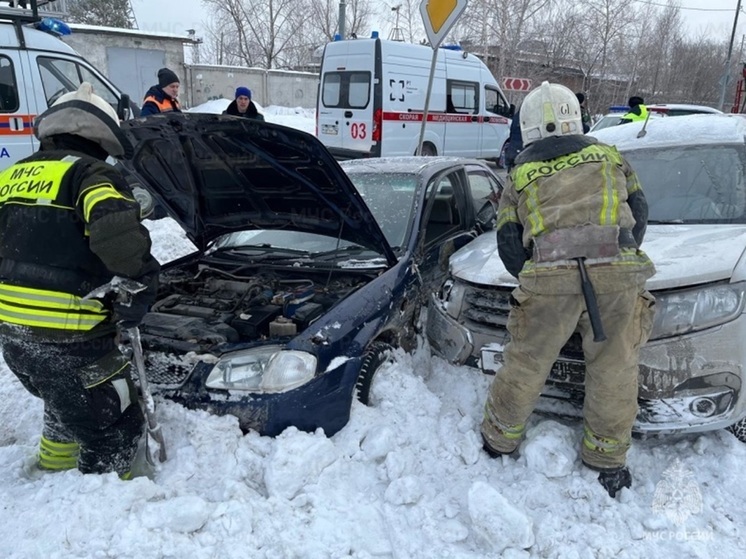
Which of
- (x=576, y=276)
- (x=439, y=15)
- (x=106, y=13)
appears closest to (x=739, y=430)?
(x=576, y=276)

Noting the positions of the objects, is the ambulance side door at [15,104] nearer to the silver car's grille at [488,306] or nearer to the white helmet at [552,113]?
the silver car's grille at [488,306]

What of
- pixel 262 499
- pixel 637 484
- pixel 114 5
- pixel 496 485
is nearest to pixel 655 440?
pixel 637 484

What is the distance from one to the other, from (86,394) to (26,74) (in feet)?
20.7

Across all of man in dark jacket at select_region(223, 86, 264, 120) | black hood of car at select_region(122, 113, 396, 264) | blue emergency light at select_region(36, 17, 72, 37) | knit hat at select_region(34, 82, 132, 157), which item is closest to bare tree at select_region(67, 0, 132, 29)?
blue emergency light at select_region(36, 17, 72, 37)

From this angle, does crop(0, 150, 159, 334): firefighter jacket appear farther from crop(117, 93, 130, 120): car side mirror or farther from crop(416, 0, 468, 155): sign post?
crop(117, 93, 130, 120): car side mirror

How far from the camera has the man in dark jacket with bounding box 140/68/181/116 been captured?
671 cm

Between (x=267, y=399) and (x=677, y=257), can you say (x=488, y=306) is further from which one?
(x=267, y=399)

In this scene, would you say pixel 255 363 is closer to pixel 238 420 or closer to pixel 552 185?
pixel 238 420

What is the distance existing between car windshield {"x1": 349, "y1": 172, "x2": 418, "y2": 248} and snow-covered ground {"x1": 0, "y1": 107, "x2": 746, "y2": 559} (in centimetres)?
107

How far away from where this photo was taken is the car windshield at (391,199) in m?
3.66

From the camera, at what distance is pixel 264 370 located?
2629 mm

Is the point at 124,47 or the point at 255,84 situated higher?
the point at 124,47

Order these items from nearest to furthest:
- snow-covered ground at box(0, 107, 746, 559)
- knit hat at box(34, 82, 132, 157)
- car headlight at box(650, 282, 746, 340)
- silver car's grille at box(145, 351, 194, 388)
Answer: snow-covered ground at box(0, 107, 746, 559), knit hat at box(34, 82, 132, 157), car headlight at box(650, 282, 746, 340), silver car's grille at box(145, 351, 194, 388)

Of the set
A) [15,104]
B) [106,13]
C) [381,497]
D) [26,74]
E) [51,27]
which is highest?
[106,13]
